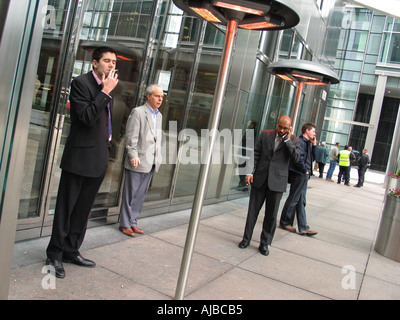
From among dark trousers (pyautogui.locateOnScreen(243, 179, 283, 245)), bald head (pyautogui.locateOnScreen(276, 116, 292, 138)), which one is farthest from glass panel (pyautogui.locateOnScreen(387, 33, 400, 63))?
dark trousers (pyautogui.locateOnScreen(243, 179, 283, 245))

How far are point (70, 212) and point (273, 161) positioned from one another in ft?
9.83

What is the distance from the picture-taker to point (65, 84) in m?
4.38

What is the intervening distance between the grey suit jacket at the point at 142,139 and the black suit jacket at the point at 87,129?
1.32 metres

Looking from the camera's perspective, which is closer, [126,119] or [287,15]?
[287,15]

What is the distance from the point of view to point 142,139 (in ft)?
17.1

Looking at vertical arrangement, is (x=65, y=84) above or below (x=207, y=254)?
above

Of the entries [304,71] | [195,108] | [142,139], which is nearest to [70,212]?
[142,139]

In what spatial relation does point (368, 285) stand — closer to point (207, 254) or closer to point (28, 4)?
point (207, 254)

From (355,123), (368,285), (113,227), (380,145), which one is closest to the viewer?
(368,285)

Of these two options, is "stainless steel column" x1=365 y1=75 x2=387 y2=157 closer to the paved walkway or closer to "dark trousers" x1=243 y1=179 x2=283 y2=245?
the paved walkway

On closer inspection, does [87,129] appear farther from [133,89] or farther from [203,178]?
[133,89]
